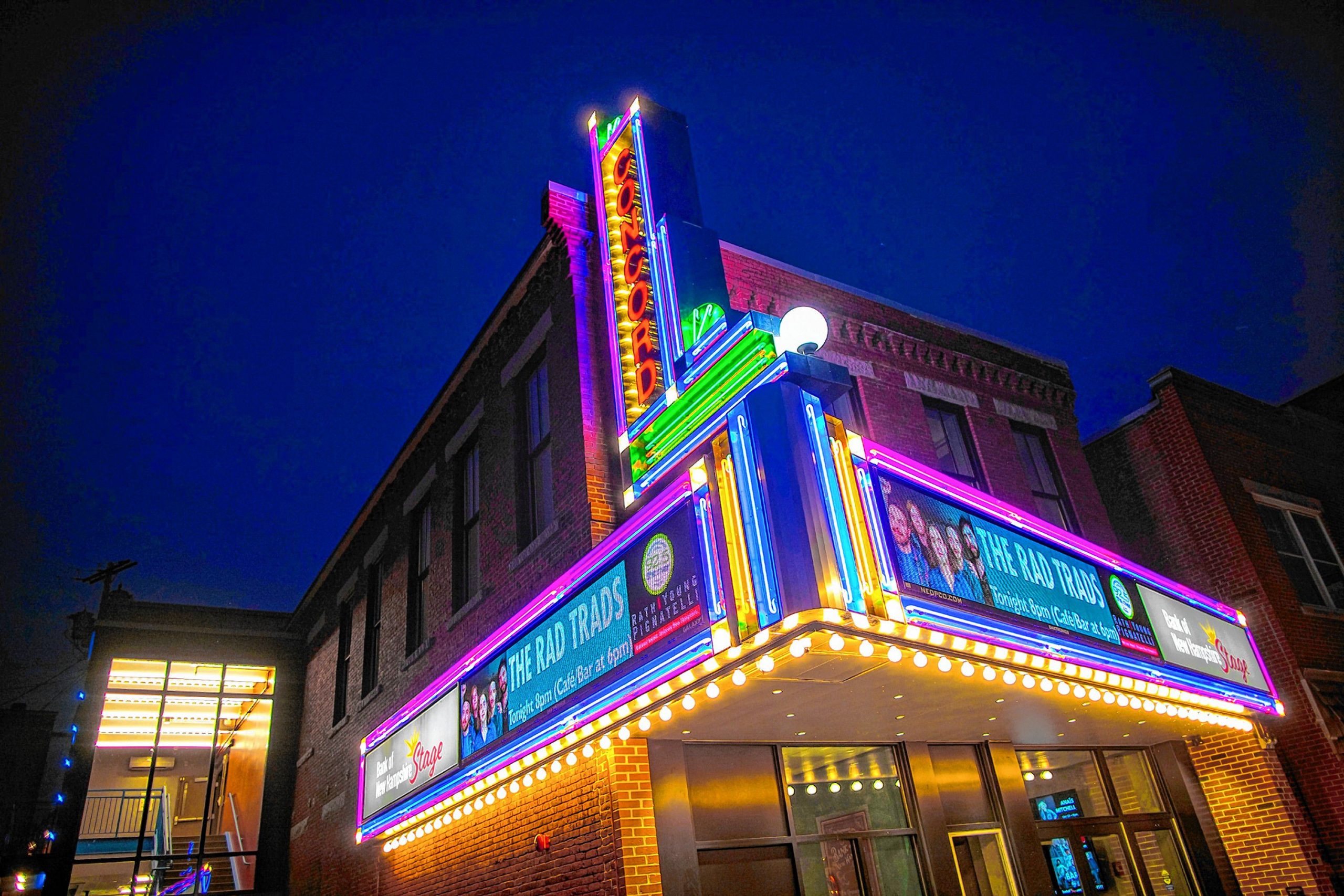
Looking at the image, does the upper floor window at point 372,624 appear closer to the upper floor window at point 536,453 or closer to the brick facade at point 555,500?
the brick facade at point 555,500

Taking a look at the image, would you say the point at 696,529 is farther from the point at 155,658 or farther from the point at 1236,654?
the point at 155,658

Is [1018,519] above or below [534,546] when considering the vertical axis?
below

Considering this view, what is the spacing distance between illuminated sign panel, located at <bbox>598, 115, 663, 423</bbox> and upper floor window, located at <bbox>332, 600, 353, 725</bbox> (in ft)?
38.8

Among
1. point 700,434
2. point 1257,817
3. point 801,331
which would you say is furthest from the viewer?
point 1257,817

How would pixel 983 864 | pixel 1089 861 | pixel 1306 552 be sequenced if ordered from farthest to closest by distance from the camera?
pixel 1306 552 < pixel 1089 861 < pixel 983 864

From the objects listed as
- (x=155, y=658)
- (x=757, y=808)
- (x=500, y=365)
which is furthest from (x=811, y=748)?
(x=155, y=658)

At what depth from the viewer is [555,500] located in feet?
35.4

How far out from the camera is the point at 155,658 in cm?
1977

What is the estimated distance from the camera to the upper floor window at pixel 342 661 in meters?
18.0

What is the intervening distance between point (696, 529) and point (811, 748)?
4.17 meters

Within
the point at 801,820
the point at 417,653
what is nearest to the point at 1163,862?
the point at 801,820

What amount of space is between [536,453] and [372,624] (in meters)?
7.60

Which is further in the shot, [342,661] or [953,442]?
[342,661]

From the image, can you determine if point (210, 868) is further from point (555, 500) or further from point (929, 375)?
point (929, 375)
